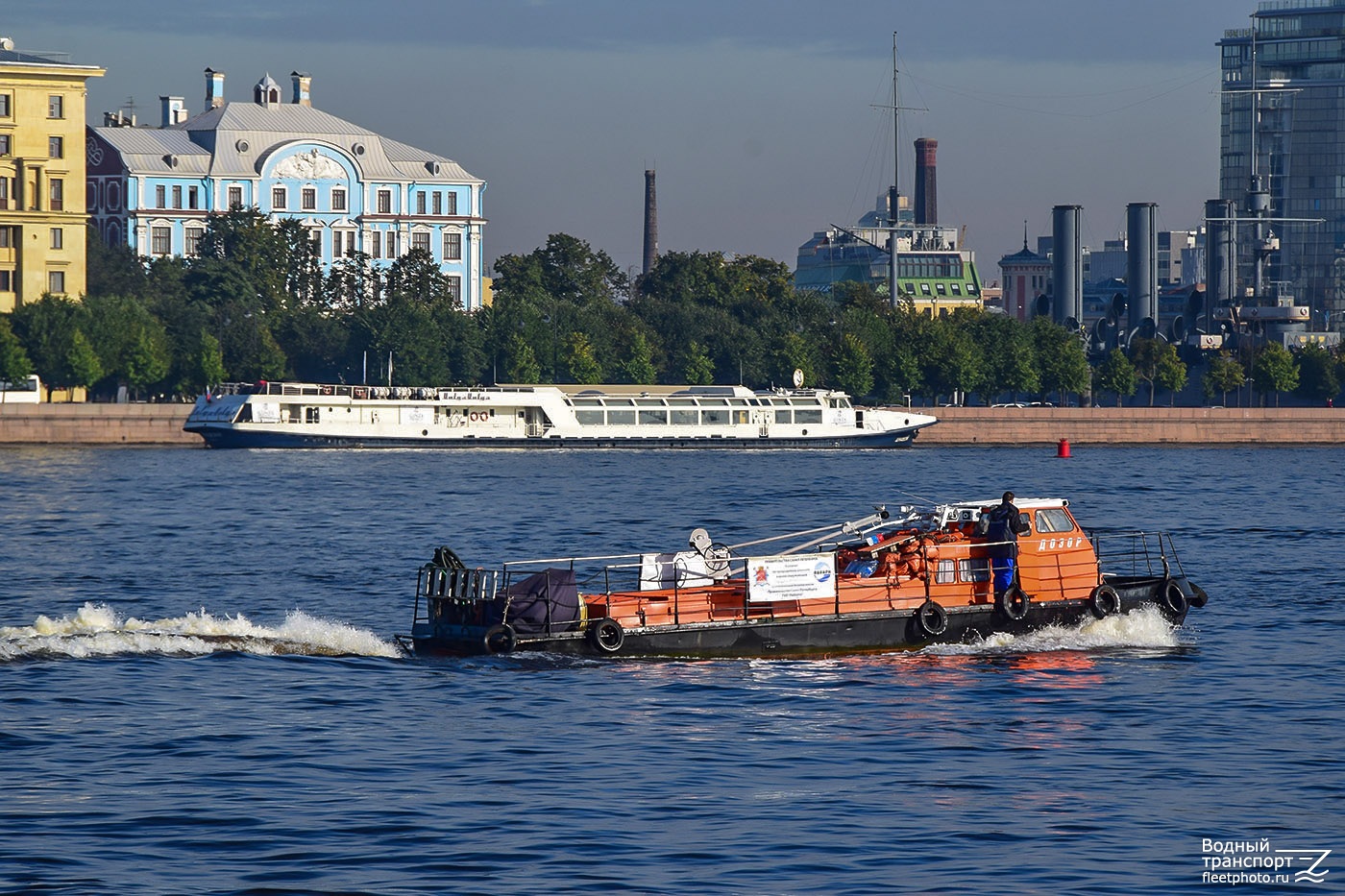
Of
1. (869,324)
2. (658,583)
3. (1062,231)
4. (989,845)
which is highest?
(1062,231)

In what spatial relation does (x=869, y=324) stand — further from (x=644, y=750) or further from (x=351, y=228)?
(x=644, y=750)

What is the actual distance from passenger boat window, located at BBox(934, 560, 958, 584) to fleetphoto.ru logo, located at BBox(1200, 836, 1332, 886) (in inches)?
471

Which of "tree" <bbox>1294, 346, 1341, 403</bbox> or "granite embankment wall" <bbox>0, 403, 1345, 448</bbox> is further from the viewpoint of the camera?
"tree" <bbox>1294, 346, 1341, 403</bbox>

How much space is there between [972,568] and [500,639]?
8393 millimetres

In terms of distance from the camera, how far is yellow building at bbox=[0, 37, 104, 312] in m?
110

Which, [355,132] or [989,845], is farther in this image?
[355,132]

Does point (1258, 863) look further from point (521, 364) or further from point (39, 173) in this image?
point (521, 364)

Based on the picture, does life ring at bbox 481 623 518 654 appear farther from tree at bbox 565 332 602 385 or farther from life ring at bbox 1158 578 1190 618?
tree at bbox 565 332 602 385

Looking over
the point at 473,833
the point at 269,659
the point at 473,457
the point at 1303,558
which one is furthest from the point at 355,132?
the point at 473,833

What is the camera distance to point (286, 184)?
148 m

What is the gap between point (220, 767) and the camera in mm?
23688

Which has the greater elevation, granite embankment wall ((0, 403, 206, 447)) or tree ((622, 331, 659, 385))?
tree ((622, 331, 659, 385))

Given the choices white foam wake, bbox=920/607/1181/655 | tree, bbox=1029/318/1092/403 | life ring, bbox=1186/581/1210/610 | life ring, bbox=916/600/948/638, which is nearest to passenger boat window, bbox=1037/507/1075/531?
white foam wake, bbox=920/607/1181/655

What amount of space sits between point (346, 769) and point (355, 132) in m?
135
